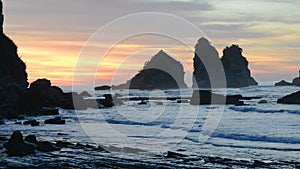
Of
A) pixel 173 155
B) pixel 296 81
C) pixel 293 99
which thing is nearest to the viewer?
pixel 173 155

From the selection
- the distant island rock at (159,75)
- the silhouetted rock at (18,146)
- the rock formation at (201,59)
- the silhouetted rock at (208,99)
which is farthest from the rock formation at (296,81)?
the silhouetted rock at (18,146)

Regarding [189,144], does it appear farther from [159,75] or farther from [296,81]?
[159,75]

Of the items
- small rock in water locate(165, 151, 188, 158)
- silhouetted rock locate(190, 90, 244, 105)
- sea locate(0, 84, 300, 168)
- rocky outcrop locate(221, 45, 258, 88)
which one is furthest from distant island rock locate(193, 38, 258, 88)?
small rock in water locate(165, 151, 188, 158)

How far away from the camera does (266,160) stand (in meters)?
21.7

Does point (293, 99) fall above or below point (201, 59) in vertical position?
below

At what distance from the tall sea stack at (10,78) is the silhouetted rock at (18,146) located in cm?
2659

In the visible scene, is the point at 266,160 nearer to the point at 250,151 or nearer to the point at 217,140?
the point at 250,151

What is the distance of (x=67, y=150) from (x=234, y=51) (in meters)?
143

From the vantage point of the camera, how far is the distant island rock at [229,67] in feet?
535

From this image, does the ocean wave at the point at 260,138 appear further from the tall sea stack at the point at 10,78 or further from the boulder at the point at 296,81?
the boulder at the point at 296,81

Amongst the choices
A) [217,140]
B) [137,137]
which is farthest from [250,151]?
[137,137]

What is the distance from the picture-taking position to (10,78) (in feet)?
194

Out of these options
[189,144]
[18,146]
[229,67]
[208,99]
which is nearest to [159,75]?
[229,67]

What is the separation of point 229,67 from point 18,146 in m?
145
